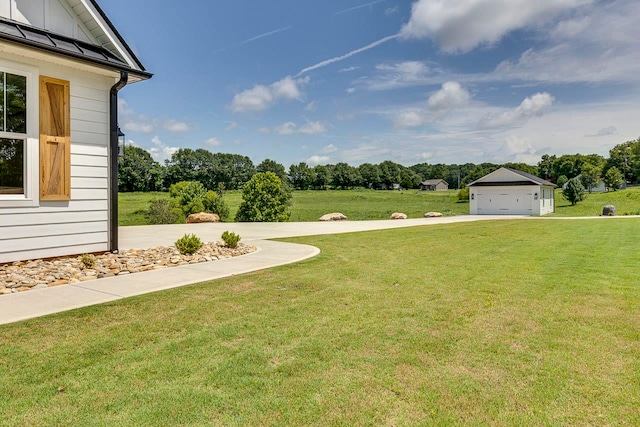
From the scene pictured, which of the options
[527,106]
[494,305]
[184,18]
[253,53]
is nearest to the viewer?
[494,305]

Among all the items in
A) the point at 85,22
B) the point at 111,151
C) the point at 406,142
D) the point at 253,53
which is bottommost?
the point at 111,151

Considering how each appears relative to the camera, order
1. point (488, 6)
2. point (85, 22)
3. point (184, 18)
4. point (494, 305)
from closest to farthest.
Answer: point (494, 305) < point (85, 22) < point (488, 6) < point (184, 18)

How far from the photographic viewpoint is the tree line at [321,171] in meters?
51.0

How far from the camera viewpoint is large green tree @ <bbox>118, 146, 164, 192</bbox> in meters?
47.8

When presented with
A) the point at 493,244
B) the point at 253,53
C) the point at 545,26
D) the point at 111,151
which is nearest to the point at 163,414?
the point at 111,151

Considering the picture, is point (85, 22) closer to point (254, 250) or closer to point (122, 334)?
point (254, 250)

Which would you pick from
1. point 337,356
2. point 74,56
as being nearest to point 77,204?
point 74,56

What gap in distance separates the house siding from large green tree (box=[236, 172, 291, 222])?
13168mm

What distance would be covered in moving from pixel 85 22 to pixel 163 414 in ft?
26.1

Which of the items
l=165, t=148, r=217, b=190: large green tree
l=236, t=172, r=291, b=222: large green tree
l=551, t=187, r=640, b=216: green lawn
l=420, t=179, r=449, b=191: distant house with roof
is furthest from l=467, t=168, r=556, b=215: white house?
l=420, t=179, r=449, b=191: distant house with roof

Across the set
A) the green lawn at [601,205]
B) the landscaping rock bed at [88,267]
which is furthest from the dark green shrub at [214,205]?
the green lawn at [601,205]

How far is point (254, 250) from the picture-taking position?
9.21m

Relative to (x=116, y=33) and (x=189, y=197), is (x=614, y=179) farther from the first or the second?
(x=116, y=33)

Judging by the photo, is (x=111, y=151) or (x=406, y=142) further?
(x=406, y=142)
